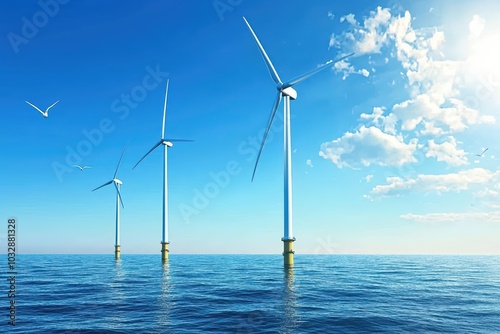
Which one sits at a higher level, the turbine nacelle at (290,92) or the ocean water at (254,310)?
the turbine nacelle at (290,92)

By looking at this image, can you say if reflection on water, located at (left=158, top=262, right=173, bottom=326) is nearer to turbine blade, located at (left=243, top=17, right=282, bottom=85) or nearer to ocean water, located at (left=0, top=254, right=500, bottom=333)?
ocean water, located at (left=0, top=254, right=500, bottom=333)

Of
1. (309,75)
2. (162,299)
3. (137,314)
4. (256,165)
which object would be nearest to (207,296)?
(162,299)

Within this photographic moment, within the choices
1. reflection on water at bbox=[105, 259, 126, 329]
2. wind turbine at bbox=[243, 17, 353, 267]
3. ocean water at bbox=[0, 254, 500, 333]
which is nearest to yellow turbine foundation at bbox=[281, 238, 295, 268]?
wind turbine at bbox=[243, 17, 353, 267]

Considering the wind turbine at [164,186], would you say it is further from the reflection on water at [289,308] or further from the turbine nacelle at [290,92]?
the reflection on water at [289,308]

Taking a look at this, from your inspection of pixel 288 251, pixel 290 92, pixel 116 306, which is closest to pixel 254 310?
pixel 116 306

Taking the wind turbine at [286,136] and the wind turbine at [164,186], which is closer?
the wind turbine at [286,136]

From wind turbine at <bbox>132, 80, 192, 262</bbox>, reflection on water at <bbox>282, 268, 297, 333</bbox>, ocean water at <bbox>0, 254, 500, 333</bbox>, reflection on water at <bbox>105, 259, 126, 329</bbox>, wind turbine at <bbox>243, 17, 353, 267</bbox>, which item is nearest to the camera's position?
reflection on water at <bbox>282, 268, 297, 333</bbox>

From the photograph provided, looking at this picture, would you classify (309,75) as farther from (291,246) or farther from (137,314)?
(137,314)

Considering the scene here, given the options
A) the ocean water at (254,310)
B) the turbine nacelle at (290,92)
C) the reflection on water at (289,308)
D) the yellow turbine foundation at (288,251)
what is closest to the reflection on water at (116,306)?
the ocean water at (254,310)

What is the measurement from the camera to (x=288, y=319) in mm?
26938

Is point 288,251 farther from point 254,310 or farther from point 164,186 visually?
point 164,186

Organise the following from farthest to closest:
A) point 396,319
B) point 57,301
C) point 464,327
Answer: point 57,301 → point 396,319 → point 464,327

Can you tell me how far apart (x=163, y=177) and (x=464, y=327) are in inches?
3484

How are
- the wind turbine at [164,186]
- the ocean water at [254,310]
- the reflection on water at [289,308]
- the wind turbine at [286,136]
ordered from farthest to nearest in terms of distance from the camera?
the wind turbine at [164,186] → the wind turbine at [286,136] → the ocean water at [254,310] → the reflection on water at [289,308]
